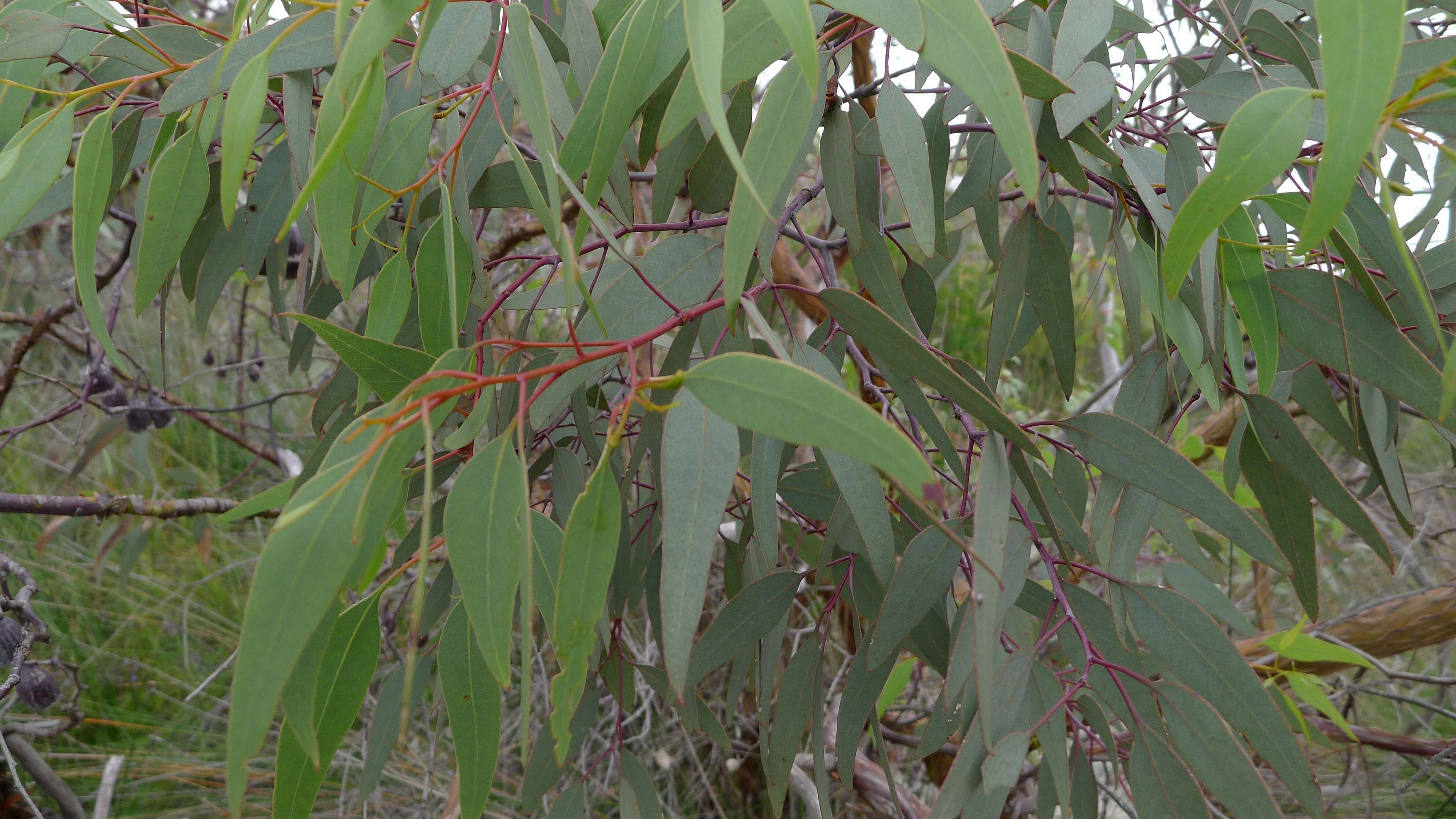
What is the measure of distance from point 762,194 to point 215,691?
5.28 ft

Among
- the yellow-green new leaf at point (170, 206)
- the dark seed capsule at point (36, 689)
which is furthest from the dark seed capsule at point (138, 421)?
the yellow-green new leaf at point (170, 206)

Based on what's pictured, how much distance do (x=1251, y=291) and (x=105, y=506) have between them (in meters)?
0.92

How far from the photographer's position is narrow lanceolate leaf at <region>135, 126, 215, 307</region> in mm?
523

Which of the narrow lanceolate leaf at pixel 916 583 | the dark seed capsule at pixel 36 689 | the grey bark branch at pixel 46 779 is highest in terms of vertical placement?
the narrow lanceolate leaf at pixel 916 583

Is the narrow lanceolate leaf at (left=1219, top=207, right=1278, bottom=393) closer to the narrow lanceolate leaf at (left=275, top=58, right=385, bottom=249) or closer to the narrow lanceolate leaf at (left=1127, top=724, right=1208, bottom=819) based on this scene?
the narrow lanceolate leaf at (left=1127, top=724, right=1208, bottom=819)

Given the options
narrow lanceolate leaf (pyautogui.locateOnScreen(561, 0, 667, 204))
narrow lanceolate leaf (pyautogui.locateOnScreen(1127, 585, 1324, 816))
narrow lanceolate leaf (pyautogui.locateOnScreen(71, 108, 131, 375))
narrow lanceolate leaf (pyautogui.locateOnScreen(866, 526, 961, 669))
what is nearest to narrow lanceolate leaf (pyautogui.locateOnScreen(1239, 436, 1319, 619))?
narrow lanceolate leaf (pyautogui.locateOnScreen(1127, 585, 1324, 816))

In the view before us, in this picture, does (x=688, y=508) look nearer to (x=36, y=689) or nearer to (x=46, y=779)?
(x=36, y=689)

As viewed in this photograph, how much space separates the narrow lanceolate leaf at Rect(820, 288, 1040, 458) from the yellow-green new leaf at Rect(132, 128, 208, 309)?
1.31ft

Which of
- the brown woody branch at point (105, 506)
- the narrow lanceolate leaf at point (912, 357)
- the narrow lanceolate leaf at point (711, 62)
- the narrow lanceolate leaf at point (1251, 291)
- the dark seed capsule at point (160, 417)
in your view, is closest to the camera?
the narrow lanceolate leaf at point (711, 62)

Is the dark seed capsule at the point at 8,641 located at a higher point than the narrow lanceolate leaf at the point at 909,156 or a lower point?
lower

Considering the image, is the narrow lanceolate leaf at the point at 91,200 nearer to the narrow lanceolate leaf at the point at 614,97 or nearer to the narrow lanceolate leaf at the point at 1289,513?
the narrow lanceolate leaf at the point at 614,97

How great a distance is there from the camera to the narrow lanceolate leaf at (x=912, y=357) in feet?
1.22

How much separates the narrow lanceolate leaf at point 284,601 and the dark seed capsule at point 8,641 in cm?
62

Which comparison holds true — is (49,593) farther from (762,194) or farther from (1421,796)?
(1421,796)
